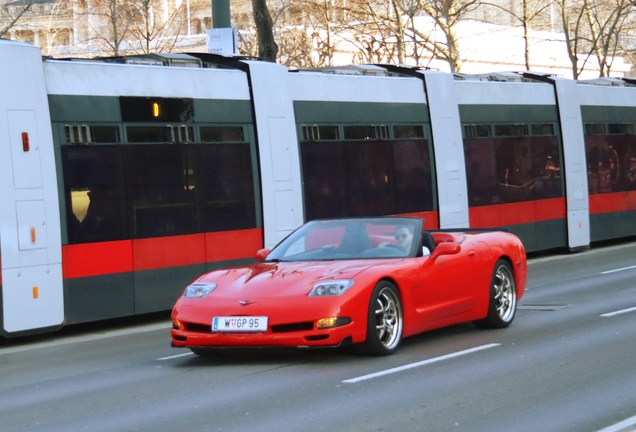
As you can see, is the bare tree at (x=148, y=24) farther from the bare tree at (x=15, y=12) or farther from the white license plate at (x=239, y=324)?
the white license plate at (x=239, y=324)

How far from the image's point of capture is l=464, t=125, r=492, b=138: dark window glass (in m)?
21.2

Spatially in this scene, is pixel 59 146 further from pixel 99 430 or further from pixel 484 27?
pixel 484 27

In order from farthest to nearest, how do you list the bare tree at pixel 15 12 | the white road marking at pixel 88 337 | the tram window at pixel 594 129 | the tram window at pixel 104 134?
the bare tree at pixel 15 12, the tram window at pixel 594 129, the tram window at pixel 104 134, the white road marking at pixel 88 337

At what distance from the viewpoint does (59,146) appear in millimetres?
13641

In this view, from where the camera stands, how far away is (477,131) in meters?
21.5

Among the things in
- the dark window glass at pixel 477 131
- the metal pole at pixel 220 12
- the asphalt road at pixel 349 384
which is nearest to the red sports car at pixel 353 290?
the asphalt road at pixel 349 384

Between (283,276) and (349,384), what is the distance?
1.79 m

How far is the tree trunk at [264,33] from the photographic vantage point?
73.9 ft

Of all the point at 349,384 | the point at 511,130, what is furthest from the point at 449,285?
the point at 511,130

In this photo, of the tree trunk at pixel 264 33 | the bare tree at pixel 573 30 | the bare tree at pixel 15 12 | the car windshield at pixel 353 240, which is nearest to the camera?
the car windshield at pixel 353 240

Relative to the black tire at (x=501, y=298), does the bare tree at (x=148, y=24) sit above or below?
above

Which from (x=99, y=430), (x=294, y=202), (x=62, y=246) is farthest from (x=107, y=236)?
(x=99, y=430)

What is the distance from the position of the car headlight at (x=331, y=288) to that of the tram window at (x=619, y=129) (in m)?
17.1

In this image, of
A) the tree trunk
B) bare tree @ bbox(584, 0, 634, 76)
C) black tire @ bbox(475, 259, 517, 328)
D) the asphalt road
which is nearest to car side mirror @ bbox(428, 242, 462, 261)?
the asphalt road
